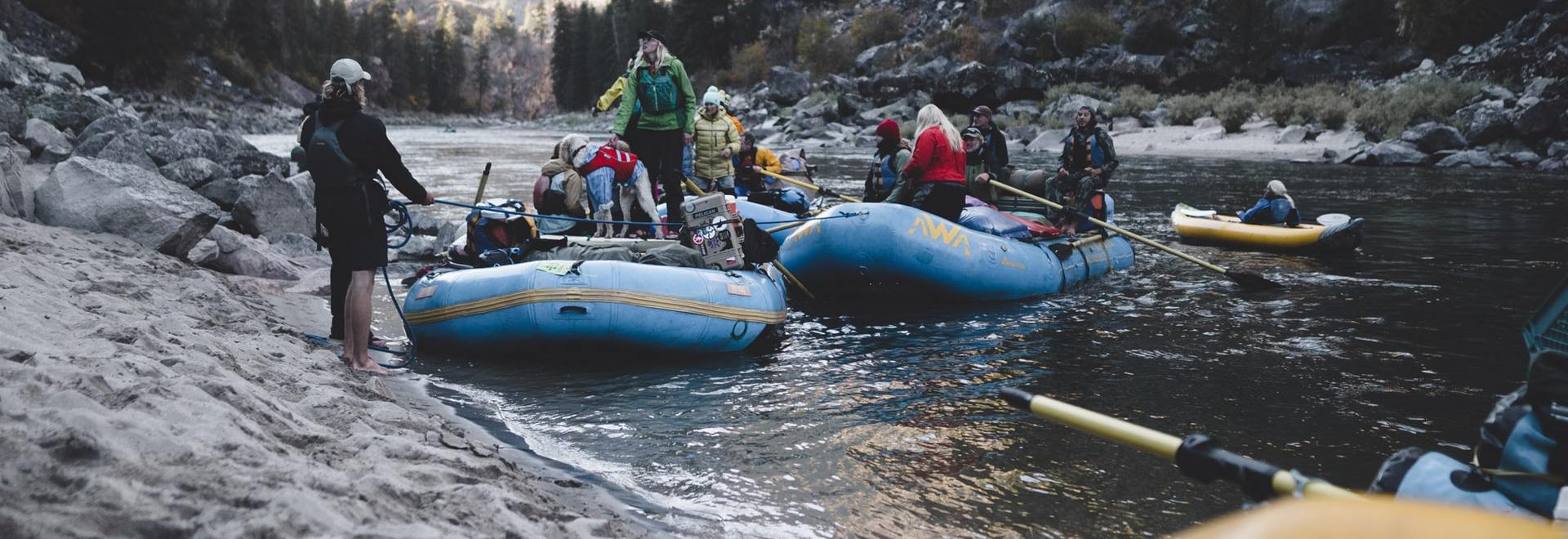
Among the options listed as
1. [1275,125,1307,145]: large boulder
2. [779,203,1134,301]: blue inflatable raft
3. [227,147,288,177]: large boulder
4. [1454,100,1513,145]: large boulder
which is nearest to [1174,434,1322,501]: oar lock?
[779,203,1134,301]: blue inflatable raft

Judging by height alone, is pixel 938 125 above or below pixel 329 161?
above

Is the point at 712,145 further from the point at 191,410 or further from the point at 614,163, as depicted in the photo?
the point at 191,410

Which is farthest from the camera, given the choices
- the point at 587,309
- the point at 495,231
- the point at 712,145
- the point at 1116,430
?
the point at 712,145

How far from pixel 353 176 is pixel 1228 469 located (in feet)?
14.2

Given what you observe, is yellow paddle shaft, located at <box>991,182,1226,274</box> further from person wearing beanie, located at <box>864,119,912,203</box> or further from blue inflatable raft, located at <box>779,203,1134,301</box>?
blue inflatable raft, located at <box>779,203,1134,301</box>

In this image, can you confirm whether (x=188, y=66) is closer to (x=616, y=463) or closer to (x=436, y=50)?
(x=436, y=50)

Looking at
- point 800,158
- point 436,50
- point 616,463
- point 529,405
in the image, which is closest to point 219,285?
point 529,405

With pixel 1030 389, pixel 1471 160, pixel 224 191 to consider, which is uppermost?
pixel 1471 160

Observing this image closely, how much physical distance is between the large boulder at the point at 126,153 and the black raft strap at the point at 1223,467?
9.25 m

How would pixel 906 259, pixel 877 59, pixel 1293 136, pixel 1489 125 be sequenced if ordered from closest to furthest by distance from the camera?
pixel 906 259 → pixel 1489 125 → pixel 1293 136 → pixel 877 59

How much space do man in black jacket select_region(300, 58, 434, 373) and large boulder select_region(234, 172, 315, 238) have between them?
4.87 meters

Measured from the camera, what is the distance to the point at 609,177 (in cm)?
773

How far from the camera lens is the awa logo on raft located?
7883mm

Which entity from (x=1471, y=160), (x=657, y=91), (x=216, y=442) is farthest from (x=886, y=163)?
(x=1471, y=160)
